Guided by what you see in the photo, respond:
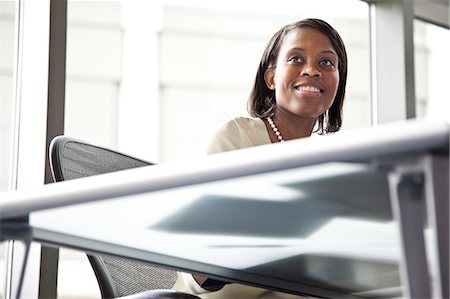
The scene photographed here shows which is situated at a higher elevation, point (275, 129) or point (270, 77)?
point (270, 77)

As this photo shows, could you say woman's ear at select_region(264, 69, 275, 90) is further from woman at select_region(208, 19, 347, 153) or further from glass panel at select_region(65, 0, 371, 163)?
glass panel at select_region(65, 0, 371, 163)

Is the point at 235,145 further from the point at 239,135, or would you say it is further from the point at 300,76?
the point at 300,76

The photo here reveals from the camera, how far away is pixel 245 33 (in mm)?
3342

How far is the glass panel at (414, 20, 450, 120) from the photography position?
3.92 m

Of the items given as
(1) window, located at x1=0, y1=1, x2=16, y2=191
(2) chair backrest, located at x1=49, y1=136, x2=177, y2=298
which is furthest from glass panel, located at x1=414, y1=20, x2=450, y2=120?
(2) chair backrest, located at x1=49, y1=136, x2=177, y2=298

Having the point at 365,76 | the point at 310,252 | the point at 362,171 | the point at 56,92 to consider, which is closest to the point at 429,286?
the point at 362,171

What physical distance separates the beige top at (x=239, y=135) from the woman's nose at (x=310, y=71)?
0.16m

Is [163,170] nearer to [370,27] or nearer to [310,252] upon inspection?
[310,252]

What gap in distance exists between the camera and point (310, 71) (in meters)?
2.02

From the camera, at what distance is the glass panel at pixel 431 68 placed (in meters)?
3.92

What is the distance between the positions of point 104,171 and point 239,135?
31cm

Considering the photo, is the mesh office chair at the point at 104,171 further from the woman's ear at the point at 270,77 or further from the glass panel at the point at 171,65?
the glass panel at the point at 171,65

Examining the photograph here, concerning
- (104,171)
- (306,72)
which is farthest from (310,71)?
(104,171)

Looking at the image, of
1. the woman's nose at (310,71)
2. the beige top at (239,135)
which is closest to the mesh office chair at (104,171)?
the beige top at (239,135)
